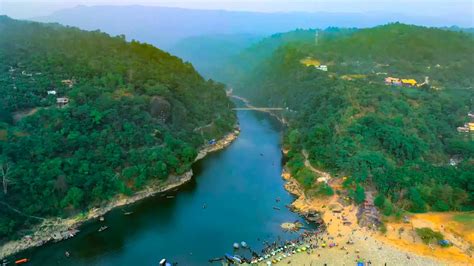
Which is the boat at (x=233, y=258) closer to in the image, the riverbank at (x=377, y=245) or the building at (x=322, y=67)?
the riverbank at (x=377, y=245)

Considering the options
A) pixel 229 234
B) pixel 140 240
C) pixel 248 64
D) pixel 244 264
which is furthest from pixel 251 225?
pixel 248 64

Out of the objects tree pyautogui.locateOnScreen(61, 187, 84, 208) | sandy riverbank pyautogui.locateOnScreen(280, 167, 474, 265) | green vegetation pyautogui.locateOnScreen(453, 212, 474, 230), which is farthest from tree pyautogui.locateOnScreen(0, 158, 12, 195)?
green vegetation pyautogui.locateOnScreen(453, 212, 474, 230)

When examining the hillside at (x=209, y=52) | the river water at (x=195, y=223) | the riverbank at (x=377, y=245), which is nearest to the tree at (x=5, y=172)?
the river water at (x=195, y=223)

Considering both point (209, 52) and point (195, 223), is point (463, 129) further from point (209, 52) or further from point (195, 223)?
point (209, 52)

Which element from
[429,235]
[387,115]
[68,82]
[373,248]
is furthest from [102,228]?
[387,115]

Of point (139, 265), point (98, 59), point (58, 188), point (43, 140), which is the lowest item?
point (139, 265)

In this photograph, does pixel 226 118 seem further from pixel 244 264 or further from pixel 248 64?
pixel 248 64
